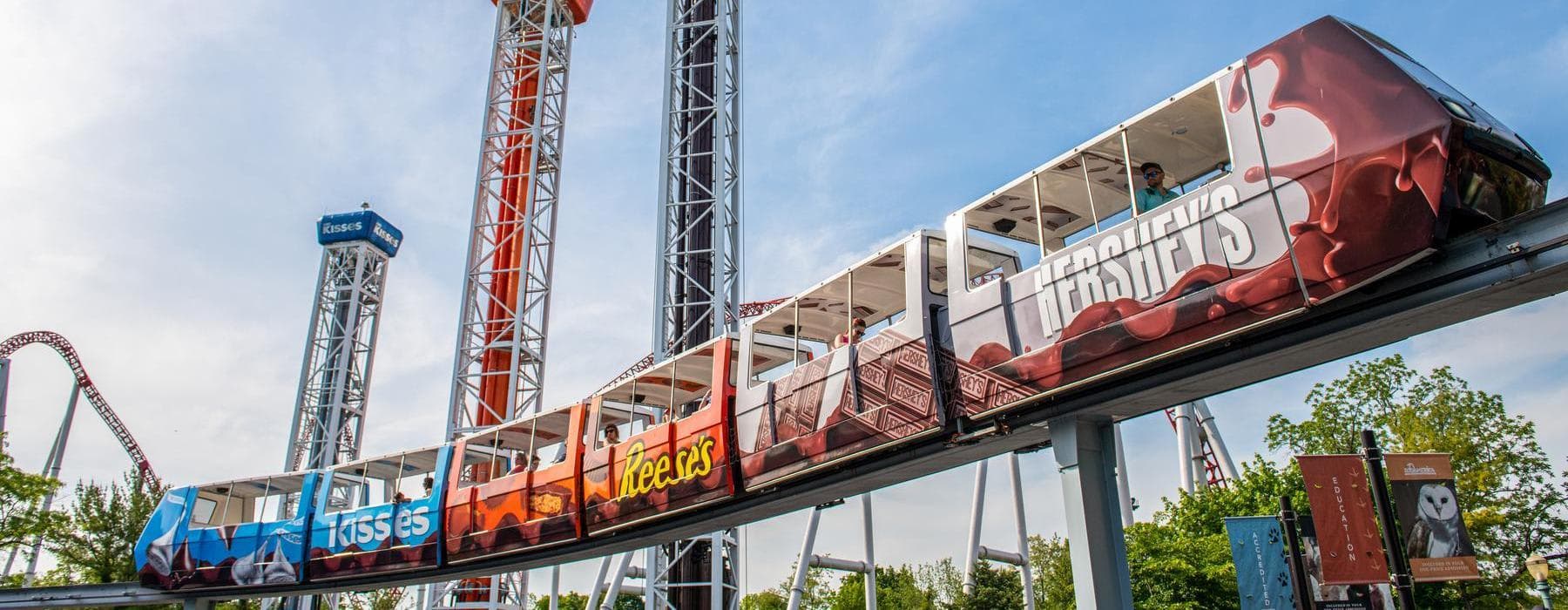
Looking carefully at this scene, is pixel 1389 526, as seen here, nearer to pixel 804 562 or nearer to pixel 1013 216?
pixel 1013 216

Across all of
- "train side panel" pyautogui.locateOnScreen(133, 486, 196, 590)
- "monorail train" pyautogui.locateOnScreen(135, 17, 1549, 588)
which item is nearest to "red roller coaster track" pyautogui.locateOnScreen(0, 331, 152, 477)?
"train side panel" pyautogui.locateOnScreen(133, 486, 196, 590)

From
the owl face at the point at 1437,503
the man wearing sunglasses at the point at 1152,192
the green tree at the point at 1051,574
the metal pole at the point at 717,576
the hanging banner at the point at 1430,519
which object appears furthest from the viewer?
the green tree at the point at 1051,574

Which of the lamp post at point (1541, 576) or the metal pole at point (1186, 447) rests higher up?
the metal pole at point (1186, 447)

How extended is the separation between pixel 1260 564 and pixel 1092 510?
15036mm

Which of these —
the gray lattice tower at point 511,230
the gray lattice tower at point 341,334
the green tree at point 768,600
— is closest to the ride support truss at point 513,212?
the gray lattice tower at point 511,230

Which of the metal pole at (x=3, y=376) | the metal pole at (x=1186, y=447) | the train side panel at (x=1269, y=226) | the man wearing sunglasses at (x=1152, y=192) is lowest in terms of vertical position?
the train side panel at (x=1269, y=226)

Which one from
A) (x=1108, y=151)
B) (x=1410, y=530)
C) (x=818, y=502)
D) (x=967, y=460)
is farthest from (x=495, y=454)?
(x=1410, y=530)

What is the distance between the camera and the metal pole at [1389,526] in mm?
10383

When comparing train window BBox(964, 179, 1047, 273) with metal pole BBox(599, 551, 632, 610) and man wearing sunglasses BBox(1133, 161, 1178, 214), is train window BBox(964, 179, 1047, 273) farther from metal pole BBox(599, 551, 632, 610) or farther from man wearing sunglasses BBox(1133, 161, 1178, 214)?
metal pole BBox(599, 551, 632, 610)

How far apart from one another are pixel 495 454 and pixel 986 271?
1135 cm

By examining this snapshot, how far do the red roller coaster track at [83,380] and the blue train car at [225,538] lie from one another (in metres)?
36.3

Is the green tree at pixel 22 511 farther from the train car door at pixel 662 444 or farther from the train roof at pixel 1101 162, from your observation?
the train roof at pixel 1101 162

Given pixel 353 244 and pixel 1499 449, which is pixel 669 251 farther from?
pixel 353 244

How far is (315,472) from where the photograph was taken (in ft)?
70.2
